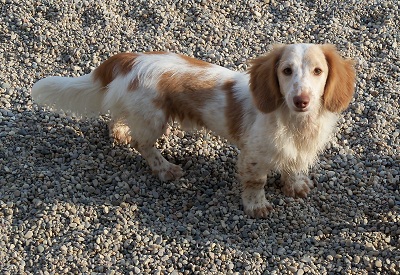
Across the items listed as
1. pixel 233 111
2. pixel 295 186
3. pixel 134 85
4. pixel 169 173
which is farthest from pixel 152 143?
pixel 295 186

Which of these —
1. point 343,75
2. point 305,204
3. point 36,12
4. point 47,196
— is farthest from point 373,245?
point 36,12

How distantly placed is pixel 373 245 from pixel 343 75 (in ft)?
4.00

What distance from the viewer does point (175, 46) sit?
6.02 meters

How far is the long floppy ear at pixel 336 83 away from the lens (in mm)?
3947

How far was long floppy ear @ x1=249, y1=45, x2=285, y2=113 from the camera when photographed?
3.97 metres

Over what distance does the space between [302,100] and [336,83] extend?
0.40 metres

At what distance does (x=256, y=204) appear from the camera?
4586 millimetres

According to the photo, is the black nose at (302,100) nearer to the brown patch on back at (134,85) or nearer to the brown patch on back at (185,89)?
the brown patch on back at (185,89)

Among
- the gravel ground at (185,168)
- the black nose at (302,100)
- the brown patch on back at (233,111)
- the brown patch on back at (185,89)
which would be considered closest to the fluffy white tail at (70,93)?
the gravel ground at (185,168)

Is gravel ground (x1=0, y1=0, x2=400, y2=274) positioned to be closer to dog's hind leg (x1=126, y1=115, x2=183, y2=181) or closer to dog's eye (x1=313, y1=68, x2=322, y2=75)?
dog's hind leg (x1=126, y1=115, x2=183, y2=181)

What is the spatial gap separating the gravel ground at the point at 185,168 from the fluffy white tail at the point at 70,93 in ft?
1.30

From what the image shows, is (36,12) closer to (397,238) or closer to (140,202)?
(140,202)

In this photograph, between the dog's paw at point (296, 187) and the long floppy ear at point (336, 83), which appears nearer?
the long floppy ear at point (336, 83)

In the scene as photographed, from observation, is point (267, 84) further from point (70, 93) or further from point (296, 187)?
point (70, 93)
